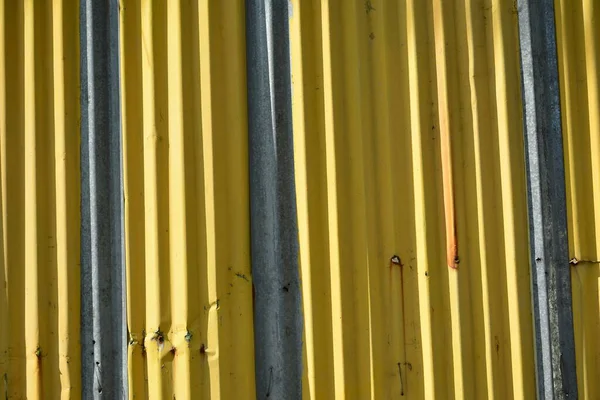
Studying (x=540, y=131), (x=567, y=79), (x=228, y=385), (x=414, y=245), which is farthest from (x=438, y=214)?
(x=228, y=385)

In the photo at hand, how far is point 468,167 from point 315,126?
551 mm

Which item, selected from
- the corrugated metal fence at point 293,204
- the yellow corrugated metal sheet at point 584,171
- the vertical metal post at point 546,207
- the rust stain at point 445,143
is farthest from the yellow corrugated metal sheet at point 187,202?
the yellow corrugated metal sheet at point 584,171

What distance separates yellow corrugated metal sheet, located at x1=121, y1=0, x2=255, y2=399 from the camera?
206cm

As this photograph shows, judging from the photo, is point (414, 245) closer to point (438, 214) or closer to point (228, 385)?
point (438, 214)

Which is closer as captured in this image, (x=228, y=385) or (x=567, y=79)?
(x=228, y=385)

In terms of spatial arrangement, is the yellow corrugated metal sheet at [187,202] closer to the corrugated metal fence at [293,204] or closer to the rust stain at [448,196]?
the corrugated metal fence at [293,204]

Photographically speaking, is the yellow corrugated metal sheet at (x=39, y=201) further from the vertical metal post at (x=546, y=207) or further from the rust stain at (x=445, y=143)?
the vertical metal post at (x=546, y=207)

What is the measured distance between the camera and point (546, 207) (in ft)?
7.09

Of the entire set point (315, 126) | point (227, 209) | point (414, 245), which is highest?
point (315, 126)

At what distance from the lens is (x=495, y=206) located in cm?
213

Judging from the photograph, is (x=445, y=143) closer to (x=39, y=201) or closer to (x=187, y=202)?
(x=187, y=202)

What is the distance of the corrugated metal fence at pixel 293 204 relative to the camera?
208 centimetres

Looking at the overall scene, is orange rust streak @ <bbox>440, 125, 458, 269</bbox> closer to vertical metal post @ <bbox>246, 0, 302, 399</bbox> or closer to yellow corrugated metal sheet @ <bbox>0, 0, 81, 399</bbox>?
vertical metal post @ <bbox>246, 0, 302, 399</bbox>

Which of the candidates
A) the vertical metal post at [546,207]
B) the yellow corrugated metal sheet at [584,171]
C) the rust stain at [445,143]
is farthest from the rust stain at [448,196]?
the yellow corrugated metal sheet at [584,171]
